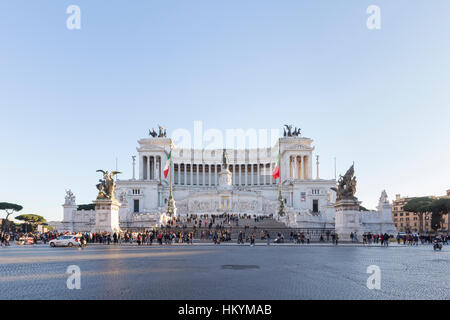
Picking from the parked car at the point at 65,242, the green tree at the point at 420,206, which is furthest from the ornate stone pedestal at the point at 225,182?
the parked car at the point at 65,242

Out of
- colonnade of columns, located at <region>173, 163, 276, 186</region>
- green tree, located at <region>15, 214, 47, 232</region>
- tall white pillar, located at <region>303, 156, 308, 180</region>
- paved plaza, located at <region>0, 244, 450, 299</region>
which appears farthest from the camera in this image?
colonnade of columns, located at <region>173, 163, 276, 186</region>

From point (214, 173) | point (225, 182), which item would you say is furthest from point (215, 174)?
point (225, 182)

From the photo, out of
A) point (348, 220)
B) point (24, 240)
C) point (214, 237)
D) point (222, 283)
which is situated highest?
point (222, 283)

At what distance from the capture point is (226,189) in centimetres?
8125

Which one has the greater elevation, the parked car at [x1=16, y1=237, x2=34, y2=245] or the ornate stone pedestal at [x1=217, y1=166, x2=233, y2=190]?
the ornate stone pedestal at [x1=217, y1=166, x2=233, y2=190]

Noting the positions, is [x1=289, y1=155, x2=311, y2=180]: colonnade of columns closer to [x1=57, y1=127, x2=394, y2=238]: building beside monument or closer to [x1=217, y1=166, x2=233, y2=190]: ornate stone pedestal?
[x1=57, y1=127, x2=394, y2=238]: building beside monument

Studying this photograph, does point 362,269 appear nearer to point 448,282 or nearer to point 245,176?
point 448,282

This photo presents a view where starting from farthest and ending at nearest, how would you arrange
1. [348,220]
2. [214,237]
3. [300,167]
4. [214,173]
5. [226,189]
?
[214,173], [300,167], [226,189], [214,237], [348,220]

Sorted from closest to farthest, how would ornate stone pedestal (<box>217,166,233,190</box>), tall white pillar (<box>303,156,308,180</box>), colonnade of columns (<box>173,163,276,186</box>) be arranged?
ornate stone pedestal (<box>217,166,233,190</box>) → tall white pillar (<box>303,156,308,180</box>) → colonnade of columns (<box>173,163,276,186</box>)

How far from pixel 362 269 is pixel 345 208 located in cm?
2324

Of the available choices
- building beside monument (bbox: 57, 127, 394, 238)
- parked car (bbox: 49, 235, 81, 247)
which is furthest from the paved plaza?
building beside monument (bbox: 57, 127, 394, 238)

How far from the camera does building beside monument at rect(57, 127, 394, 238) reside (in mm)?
65000

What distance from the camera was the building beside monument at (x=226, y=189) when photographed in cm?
6500

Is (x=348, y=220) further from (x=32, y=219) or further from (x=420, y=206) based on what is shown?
(x=32, y=219)
